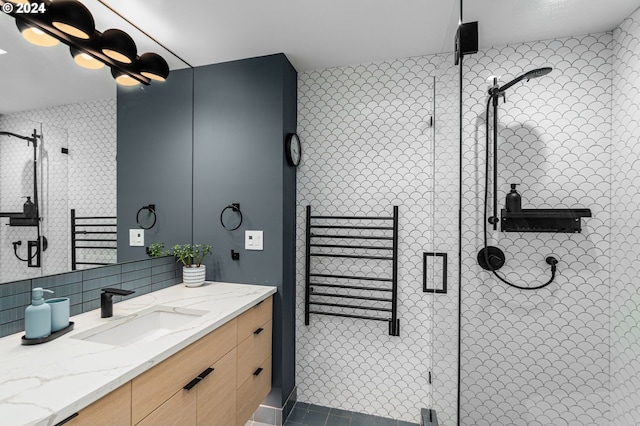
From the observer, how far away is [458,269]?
1179 millimetres

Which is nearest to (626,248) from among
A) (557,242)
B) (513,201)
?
(557,242)

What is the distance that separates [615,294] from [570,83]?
735mm

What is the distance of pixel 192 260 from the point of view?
6.71 ft

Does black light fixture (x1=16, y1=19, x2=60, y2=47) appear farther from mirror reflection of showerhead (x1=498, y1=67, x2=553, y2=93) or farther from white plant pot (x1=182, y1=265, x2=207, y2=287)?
mirror reflection of showerhead (x1=498, y1=67, x2=553, y2=93)

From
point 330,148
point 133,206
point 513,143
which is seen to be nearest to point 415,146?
point 330,148

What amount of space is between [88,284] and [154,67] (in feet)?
4.29

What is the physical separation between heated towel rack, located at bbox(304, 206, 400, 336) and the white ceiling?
1067 millimetres

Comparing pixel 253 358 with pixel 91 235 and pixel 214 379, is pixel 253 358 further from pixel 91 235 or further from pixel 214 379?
pixel 91 235

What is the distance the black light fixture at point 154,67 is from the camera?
5.81 ft

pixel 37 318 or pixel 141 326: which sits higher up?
pixel 37 318

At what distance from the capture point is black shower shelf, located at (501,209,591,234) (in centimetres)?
102

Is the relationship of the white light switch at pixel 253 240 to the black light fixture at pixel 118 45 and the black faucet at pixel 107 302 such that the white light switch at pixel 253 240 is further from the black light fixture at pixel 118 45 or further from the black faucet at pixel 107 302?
the black light fixture at pixel 118 45

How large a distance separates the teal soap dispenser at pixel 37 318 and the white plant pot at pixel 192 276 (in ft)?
2.68

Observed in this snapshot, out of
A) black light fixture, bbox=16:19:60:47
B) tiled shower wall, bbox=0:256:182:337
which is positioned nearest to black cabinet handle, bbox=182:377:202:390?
tiled shower wall, bbox=0:256:182:337
